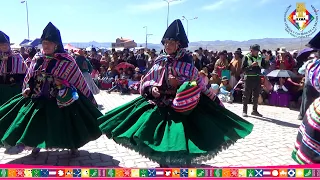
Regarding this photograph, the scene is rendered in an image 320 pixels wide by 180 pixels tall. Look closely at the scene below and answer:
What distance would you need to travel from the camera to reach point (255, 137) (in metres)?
6.54

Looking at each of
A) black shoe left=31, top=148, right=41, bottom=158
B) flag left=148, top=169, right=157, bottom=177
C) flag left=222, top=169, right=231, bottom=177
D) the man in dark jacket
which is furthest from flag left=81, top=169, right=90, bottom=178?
the man in dark jacket

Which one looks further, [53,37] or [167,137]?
[53,37]

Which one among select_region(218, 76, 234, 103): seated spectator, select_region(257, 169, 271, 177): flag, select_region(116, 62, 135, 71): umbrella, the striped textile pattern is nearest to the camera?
the striped textile pattern

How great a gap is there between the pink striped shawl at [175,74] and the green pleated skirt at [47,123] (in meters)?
1.07

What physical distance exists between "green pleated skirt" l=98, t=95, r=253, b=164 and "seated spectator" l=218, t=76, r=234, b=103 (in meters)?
6.77

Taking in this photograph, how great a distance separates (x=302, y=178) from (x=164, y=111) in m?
1.69

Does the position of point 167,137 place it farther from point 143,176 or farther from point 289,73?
point 289,73

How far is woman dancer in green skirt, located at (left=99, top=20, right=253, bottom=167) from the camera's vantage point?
3.54m

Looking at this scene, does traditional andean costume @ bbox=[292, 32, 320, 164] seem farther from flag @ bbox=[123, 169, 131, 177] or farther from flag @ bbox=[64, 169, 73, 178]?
flag @ bbox=[64, 169, 73, 178]

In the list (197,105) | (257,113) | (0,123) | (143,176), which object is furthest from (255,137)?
(0,123)

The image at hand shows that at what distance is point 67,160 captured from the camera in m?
4.99

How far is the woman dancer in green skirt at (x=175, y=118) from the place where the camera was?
3543mm

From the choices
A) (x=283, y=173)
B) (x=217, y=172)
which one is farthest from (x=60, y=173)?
(x=283, y=173)

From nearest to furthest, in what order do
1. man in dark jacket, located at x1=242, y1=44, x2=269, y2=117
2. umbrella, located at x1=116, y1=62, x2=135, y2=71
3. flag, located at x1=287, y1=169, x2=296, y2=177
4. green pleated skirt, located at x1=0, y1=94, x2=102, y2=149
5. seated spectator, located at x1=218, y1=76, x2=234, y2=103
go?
flag, located at x1=287, y1=169, x2=296, y2=177, green pleated skirt, located at x1=0, y1=94, x2=102, y2=149, man in dark jacket, located at x1=242, y1=44, x2=269, y2=117, seated spectator, located at x1=218, y1=76, x2=234, y2=103, umbrella, located at x1=116, y1=62, x2=135, y2=71
